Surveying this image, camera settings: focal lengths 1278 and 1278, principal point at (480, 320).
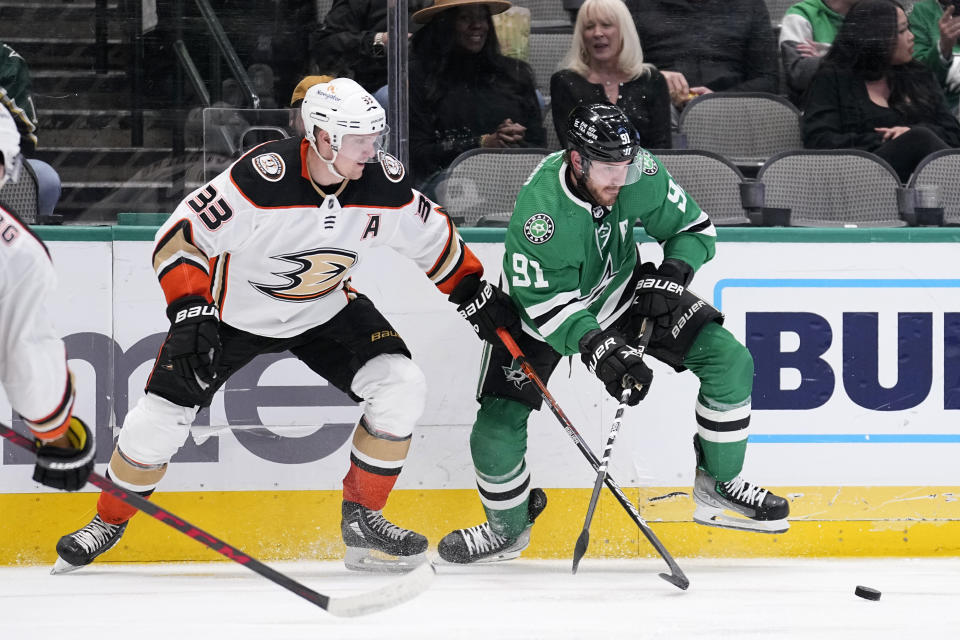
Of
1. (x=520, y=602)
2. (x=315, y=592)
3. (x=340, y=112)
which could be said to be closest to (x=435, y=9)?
(x=340, y=112)

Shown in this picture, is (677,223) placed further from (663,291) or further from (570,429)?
(570,429)

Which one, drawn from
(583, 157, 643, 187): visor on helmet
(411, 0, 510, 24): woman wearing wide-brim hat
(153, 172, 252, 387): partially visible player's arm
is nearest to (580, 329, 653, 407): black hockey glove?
(583, 157, 643, 187): visor on helmet

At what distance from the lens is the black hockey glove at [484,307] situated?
3.36m

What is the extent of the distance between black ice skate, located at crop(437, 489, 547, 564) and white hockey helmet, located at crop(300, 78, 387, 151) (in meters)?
1.12

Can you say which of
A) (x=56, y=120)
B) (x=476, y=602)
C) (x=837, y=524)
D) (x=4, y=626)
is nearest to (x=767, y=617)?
(x=476, y=602)

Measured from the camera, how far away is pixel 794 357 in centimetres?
367

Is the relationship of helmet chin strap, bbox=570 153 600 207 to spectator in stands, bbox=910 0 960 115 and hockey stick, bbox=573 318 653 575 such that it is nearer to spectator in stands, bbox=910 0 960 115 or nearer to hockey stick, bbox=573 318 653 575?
hockey stick, bbox=573 318 653 575

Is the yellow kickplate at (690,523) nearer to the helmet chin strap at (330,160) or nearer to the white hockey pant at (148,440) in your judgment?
the white hockey pant at (148,440)

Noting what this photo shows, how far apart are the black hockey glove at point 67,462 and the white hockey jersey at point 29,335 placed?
0.05 metres

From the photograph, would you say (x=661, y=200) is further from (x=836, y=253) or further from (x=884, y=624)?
(x=884, y=624)

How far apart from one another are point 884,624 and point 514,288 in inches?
48.0

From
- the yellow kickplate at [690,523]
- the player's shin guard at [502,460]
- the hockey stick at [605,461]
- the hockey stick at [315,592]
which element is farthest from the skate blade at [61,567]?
the hockey stick at [605,461]

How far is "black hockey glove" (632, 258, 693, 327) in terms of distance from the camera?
10.7 ft

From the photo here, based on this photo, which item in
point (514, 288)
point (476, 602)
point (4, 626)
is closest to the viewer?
point (4, 626)
